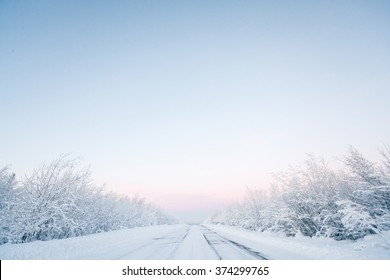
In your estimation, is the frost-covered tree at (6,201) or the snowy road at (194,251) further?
the frost-covered tree at (6,201)

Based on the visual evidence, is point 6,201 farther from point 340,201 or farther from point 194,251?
point 340,201

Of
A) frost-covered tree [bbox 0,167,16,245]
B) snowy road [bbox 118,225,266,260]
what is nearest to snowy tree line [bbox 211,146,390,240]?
snowy road [bbox 118,225,266,260]

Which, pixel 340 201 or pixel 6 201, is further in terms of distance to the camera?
pixel 6 201

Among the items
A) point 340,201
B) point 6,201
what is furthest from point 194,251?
point 6,201

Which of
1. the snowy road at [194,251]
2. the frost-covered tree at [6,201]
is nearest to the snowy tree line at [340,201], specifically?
the snowy road at [194,251]

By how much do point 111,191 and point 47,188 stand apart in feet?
91.3

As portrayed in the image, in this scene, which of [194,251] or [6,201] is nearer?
[194,251]

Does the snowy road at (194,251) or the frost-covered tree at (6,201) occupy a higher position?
the frost-covered tree at (6,201)

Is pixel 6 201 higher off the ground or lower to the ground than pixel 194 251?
higher

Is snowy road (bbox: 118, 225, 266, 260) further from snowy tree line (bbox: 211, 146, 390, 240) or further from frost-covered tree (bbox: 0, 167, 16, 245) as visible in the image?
frost-covered tree (bbox: 0, 167, 16, 245)

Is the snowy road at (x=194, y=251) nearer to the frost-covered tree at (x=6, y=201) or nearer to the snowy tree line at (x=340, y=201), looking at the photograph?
the snowy tree line at (x=340, y=201)
